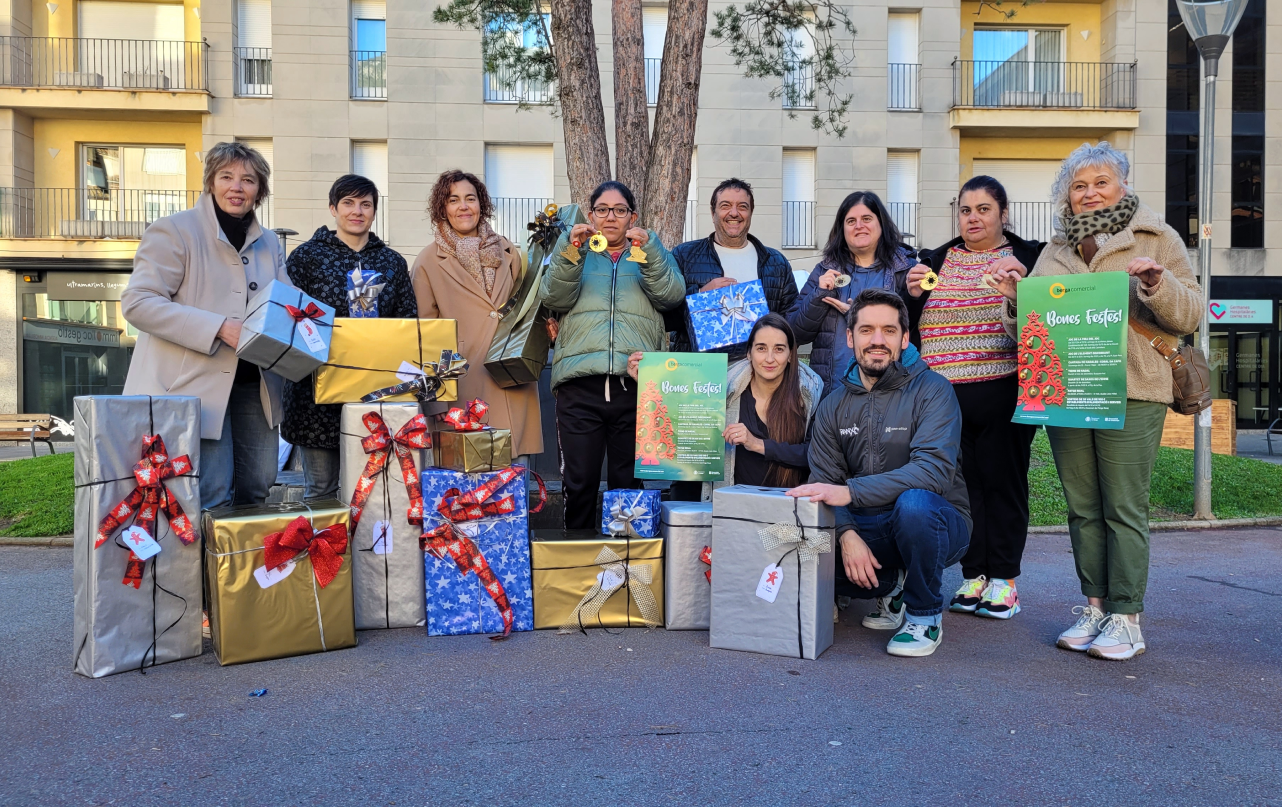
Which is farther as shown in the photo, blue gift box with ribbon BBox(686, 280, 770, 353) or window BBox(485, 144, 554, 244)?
window BBox(485, 144, 554, 244)

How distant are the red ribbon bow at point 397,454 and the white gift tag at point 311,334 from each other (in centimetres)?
39

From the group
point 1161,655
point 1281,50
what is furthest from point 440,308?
point 1281,50

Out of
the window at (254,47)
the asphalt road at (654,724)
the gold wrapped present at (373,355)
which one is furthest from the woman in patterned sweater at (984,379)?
the window at (254,47)

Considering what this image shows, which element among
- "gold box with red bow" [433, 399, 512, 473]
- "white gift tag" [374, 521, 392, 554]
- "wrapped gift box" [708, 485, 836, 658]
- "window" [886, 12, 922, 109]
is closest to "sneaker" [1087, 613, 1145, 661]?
"wrapped gift box" [708, 485, 836, 658]

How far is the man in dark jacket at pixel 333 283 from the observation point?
468 cm

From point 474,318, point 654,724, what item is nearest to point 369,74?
point 474,318

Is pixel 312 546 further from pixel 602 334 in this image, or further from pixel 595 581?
pixel 602 334

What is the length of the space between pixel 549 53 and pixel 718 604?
8.04 meters

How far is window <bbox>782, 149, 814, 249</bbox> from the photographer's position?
69.2 ft

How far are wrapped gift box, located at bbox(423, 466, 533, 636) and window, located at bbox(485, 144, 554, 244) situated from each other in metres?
16.8

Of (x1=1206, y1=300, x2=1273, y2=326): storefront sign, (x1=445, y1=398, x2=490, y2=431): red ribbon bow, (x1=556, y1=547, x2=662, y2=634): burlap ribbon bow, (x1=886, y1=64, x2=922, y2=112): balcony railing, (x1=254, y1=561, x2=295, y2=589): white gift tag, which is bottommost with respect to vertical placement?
(x1=556, y1=547, x2=662, y2=634): burlap ribbon bow

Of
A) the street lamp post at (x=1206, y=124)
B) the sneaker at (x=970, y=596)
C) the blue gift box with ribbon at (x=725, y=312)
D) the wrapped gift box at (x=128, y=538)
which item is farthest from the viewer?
the street lamp post at (x=1206, y=124)

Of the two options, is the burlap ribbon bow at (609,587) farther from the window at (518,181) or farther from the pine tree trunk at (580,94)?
the window at (518,181)

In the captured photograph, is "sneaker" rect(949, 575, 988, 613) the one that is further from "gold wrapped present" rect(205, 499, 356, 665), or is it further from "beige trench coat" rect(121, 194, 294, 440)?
"beige trench coat" rect(121, 194, 294, 440)
